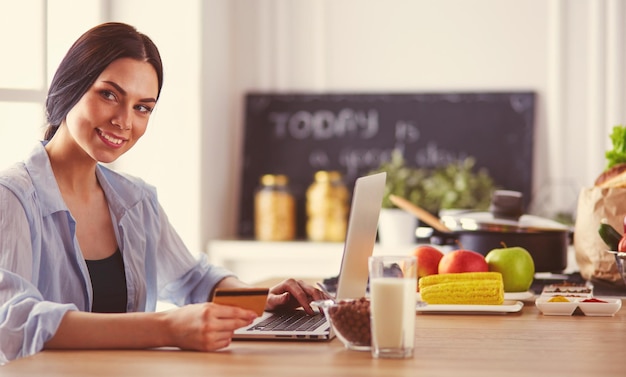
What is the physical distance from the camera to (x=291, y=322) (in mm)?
1794

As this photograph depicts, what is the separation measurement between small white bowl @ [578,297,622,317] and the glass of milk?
638 mm

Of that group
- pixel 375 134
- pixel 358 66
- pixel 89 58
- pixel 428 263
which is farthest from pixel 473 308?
pixel 358 66

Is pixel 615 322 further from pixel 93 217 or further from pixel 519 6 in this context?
pixel 519 6

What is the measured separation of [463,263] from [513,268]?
13cm

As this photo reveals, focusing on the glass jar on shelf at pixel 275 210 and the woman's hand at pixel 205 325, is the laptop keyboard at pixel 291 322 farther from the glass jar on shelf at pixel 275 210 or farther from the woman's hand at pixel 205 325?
the glass jar on shelf at pixel 275 210

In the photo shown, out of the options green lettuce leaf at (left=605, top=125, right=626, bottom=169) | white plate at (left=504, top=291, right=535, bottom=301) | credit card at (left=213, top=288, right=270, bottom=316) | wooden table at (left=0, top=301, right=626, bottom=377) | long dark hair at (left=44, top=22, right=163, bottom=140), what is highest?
long dark hair at (left=44, top=22, right=163, bottom=140)

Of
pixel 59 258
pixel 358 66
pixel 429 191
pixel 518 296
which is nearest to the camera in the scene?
pixel 59 258

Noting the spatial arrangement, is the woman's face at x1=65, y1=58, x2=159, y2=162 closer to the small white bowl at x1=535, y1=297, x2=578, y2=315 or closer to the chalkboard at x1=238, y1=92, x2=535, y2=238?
the small white bowl at x1=535, y1=297, x2=578, y2=315

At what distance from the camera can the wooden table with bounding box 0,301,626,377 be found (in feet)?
4.41

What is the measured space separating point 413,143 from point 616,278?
1.93 m

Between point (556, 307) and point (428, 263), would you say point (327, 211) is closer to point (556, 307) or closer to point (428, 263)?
point (428, 263)

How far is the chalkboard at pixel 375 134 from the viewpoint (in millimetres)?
4082

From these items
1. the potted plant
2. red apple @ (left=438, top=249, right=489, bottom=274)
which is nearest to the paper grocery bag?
red apple @ (left=438, top=249, right=489, bottom=274)

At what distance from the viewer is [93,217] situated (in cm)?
212
